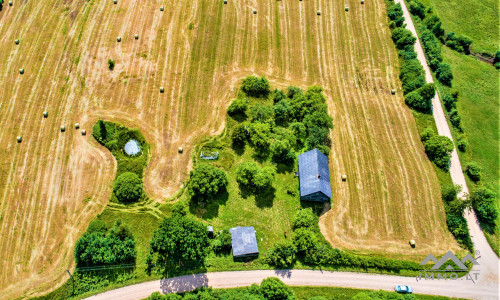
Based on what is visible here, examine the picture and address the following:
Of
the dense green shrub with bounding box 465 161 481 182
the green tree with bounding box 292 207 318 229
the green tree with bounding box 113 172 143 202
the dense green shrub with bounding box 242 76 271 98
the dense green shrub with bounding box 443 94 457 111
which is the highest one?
the dense green shrub with bounding box 242 76 271 98

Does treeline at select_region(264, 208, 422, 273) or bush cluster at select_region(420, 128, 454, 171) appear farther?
bush cluster at select_region(420, 128, 454, 171)

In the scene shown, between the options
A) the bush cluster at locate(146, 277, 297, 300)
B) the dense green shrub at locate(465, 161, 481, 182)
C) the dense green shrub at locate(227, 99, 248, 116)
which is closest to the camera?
the bush cluster at locate(146, 277, 297, 300)

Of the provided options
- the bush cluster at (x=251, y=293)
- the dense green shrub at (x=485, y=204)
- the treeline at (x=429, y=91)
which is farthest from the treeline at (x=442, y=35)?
the bush cluster at (x=251, y=293)

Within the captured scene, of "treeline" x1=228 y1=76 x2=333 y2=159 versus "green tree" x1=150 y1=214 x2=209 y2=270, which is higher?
"treeline" x1=228 y1=76 x2=333 y2=159

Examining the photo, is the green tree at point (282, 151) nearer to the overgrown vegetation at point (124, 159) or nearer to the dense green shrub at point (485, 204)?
the overgrown vegetation at point (124, 159)

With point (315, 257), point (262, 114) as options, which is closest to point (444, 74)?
point (262, 114)

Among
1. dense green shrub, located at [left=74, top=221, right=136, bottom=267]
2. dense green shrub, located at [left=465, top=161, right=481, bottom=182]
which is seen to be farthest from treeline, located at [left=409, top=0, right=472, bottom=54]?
dense green shrub, located at [left=74, top=221, right=136, bottom=267]

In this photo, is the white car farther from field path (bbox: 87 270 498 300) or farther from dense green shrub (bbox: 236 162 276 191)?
dense green shrub (bbox: 236 162 276 191)
